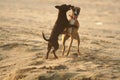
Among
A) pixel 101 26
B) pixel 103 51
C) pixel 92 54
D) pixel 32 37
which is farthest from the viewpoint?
pixel 101 26

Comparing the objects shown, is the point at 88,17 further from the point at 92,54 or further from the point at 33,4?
the point at 92,54

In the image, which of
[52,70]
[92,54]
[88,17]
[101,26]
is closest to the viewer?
[52,70]

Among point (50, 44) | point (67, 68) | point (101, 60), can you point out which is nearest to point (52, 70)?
point (67, 68)

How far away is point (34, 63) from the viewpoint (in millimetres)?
8297

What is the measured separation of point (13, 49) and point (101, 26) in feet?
22.3

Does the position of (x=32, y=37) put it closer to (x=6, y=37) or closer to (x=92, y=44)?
(x=6, y=37)

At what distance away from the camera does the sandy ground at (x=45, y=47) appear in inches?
290

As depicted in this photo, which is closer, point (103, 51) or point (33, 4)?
point (103, 51)

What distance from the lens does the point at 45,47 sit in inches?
392

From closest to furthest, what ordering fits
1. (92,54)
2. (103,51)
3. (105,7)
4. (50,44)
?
(50,44) < (92,54) < (103,51) < (105,7)

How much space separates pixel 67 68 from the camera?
764 centimetres

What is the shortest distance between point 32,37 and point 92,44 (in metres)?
1.99

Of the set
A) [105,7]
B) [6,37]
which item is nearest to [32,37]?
[6,37]

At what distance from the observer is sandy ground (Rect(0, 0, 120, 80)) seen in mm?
7363
